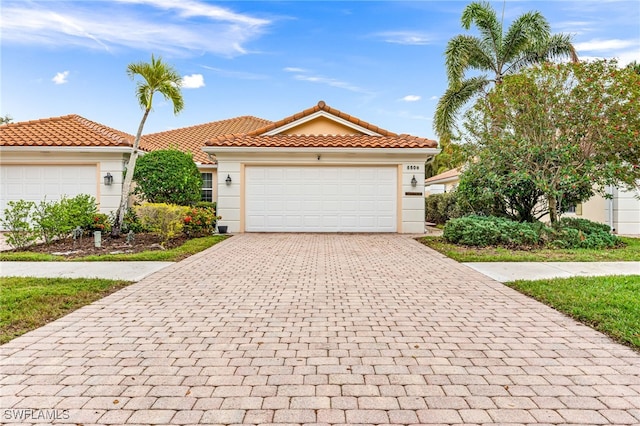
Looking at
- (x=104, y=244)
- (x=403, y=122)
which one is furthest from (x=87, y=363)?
(x=403, y=122)

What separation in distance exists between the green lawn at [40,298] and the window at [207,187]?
398 inches

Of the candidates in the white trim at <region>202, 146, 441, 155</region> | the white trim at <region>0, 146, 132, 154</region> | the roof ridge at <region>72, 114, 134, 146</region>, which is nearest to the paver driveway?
the white trim at <region>202, 146, 441, 155</region>

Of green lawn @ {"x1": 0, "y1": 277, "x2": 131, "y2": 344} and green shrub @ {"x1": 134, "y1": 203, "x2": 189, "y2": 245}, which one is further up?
green shrub @ {"x1": 134, "y1": 203, "x2": 189, "y2": 245}

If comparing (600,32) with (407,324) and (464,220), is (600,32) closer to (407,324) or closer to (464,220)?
(464,220)

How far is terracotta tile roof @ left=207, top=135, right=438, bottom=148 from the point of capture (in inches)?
542

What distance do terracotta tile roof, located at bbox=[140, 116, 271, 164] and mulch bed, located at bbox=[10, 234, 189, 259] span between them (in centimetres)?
570

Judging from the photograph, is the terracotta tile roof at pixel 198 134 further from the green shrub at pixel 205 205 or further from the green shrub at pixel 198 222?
the green shrub at pixel 198 222

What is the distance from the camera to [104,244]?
33.5 feet

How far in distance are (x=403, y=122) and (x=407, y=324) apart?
70.3 ft

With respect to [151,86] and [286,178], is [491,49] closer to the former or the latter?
[286,178]

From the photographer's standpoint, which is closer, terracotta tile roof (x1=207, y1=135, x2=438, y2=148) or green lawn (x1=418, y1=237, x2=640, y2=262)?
green lawn (x1=418, y1=237, x2=640, y2=262)

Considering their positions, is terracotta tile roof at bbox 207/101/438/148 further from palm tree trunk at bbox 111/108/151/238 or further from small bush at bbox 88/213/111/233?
small bush at bbox 88/213/111/233

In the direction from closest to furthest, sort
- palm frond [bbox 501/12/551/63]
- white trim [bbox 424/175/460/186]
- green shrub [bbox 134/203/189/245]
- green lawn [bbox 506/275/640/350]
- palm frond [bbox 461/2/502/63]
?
1. green lawn [bbox 506/275/640/350]
2. green shrub [bbox 134/203/189/245]
3. palm frond [bbox 501/12/551/63]
4. palm frond [bbox 461/2/502/63]
5. white trim [bbox 424/175/460/186]

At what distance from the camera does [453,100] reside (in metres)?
19.0
